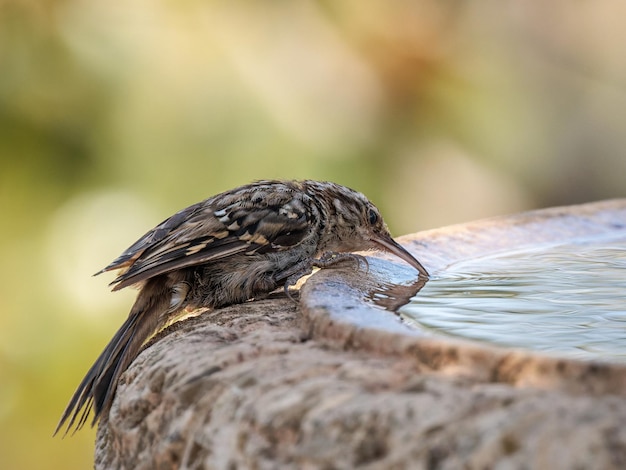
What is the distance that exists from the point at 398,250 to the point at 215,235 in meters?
0.71

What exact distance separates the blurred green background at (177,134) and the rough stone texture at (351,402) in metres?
2.96

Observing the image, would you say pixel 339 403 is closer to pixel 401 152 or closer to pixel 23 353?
pixel 23 353

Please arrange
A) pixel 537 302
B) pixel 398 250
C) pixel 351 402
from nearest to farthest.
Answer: pixel 351 402 < pixel 537 302 < pixel 398 250

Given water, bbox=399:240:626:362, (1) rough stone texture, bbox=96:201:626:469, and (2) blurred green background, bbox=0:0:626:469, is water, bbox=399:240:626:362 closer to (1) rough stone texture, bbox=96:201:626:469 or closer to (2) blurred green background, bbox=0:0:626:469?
(1) rough stone texture, bbox=96:201:626:469

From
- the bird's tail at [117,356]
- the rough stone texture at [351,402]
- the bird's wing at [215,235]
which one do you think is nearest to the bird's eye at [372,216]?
the bird's wing at [215,235]

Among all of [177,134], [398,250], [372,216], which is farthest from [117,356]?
[177,134]

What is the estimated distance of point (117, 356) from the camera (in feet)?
8.07

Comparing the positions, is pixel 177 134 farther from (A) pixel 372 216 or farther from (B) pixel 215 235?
(B) pixel 215 235

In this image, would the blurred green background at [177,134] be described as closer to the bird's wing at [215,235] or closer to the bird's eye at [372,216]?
the bird's eye at [372,216]

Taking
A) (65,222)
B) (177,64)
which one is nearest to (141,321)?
(65,222)

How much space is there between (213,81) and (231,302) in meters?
2.67

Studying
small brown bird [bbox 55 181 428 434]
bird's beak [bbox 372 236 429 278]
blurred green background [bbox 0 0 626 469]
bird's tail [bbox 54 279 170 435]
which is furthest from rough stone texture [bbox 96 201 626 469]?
blurred green background [bbox 0 0 626 469]

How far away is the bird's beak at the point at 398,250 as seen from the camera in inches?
117

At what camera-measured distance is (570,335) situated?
1990mm
